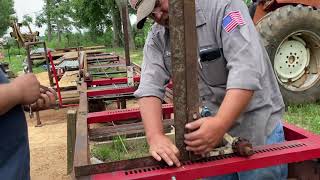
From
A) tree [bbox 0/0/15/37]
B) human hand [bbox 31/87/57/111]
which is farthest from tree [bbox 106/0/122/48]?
human hand [bbox 31/87/57/111]

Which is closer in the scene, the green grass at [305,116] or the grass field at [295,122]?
the grass field at [295,122]

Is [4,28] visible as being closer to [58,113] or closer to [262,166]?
[58,113]

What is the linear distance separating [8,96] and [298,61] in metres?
4.55

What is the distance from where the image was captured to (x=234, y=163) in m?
1.82

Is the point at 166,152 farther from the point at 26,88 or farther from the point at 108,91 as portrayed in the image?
the point at 108,91

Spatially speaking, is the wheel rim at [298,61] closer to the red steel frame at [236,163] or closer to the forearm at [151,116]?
the red steel frame at [236,163]

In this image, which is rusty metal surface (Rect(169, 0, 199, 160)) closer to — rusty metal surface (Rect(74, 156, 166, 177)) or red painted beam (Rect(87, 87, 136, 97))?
rusty metal surface (Rect(74, 156, 166, 177))

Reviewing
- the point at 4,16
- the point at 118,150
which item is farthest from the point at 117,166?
the point at 4,16

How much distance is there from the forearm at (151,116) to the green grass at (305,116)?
2.81 metres

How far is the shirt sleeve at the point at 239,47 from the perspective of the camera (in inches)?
69.9

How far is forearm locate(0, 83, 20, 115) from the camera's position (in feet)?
5.68

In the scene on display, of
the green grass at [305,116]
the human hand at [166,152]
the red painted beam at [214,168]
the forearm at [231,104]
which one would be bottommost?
the green grass at [305,116]

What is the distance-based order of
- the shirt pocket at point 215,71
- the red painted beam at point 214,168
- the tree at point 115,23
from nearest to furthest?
1. the red painted beam at point 214,168
2. the shirt pocket at point 215,71
3. the tree at point 115,23

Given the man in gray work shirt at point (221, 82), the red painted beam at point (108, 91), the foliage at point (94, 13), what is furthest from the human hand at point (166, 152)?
the foliage at point (94, 13)
